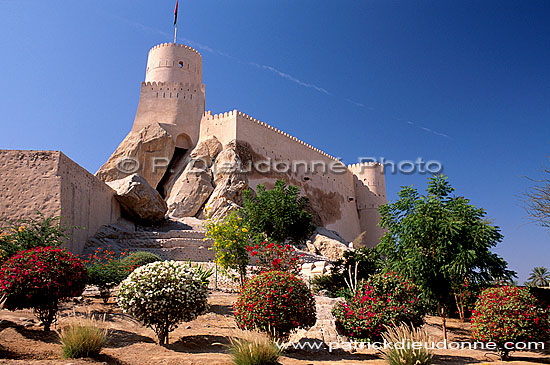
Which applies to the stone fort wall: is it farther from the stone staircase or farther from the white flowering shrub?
the white flowering shrub

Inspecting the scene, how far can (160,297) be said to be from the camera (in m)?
6.57

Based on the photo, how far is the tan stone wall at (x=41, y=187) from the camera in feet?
43.8

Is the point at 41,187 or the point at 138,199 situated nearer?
the point at 41,187

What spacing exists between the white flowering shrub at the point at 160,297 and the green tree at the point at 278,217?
11530 millimetres

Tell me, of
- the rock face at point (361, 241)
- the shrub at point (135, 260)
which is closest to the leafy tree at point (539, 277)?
the rock face at point (361, 241)

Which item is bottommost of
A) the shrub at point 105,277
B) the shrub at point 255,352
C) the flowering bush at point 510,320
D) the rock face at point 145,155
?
the shrub at point 255,352

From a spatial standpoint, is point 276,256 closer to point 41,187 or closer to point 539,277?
point 41,187

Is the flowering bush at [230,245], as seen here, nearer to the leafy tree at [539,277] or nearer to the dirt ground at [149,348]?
the dirt ground at [149,348]

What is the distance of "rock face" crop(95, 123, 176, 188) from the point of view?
27469mm

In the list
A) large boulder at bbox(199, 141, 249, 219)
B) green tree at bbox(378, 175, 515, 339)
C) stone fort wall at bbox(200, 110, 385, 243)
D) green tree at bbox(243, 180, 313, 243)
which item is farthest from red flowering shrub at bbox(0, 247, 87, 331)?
stone fort wall at bbox(200, 110, 385, 243)

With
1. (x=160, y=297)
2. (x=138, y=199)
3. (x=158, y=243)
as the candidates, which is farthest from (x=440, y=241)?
(x=138, y=199)

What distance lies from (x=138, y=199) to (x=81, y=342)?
16.0 m

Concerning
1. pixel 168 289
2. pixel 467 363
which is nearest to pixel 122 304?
pixel 168 289

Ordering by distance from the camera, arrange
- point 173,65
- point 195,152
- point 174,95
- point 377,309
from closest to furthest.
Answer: point 377,309 → point 195,152 → point 174,95 → point 173,65
